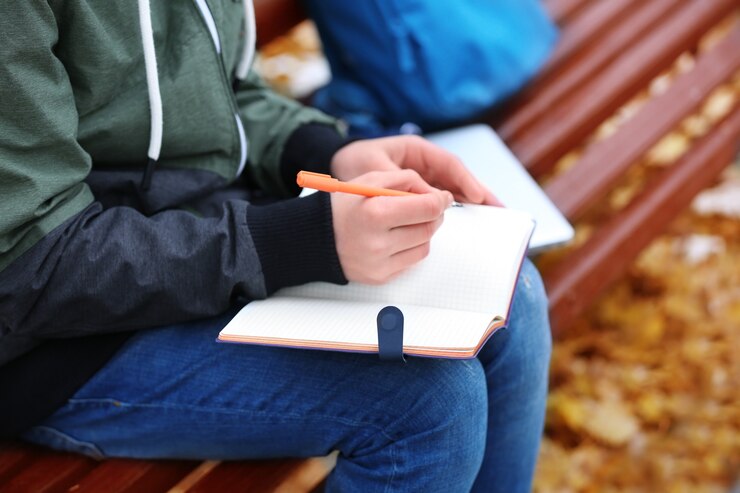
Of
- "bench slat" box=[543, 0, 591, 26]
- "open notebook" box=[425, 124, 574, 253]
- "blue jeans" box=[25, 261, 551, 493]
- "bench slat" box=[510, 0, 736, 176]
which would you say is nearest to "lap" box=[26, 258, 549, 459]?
"blue jeans" box=[25, 261, 551, 493]

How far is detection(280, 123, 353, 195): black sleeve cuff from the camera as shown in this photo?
121cm

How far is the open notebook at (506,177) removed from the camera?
133 cm

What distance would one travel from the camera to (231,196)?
1191 mm

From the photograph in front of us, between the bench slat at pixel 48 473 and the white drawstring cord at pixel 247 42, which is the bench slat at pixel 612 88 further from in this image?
the bench slat at pixel 48 473

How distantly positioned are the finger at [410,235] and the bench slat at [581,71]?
0.83 metres

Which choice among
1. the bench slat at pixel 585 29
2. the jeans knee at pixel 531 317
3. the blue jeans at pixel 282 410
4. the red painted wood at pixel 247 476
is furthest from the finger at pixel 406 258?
the bench slat at pixel 585 29

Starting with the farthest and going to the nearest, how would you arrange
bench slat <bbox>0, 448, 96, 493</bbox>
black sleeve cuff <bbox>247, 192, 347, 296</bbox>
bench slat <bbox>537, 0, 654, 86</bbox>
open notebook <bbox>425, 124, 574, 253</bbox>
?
bench slat <bbox>537, 0, 654, 86</bbox> < open notebook <bbox>425, 124, 574, 253</bbox> < bench slat <bbox>0, 448, 96, 493</bbox> < black sleeve cuff <bbox>247, 192, 347, 296</bbox>

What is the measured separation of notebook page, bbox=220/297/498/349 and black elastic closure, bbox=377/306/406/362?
0.04 feet

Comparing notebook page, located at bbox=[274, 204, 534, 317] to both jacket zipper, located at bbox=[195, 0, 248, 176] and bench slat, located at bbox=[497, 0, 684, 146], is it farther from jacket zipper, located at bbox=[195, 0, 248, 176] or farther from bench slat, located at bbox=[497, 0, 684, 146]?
Answer: bench slat, located at bbox=[497, 0, 684, 146]

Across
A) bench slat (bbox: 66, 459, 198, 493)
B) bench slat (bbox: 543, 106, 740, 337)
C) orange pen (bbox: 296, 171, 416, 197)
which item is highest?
orange pen (bbox: 296, 171, 416, 197)

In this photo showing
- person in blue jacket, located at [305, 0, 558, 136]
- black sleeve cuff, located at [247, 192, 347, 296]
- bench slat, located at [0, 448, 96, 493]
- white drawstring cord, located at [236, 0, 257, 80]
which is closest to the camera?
black sleeve cuff, located at [247, 192, 347, 296]

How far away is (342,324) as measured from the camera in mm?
898

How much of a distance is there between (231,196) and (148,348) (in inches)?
11.1

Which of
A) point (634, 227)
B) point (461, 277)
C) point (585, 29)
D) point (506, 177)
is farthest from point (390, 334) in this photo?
point (585, 29)
